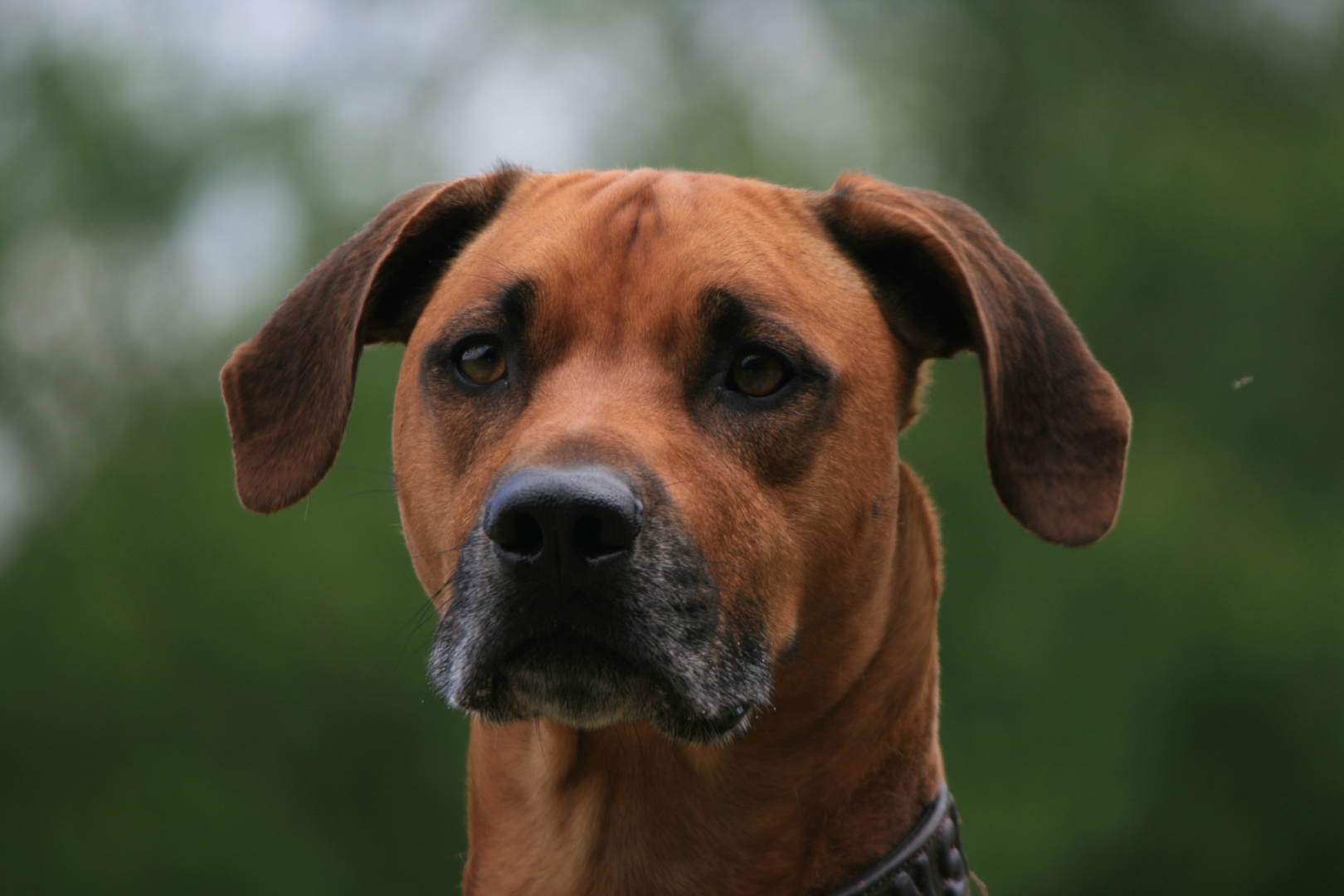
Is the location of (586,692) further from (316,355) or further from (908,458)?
(908,458)

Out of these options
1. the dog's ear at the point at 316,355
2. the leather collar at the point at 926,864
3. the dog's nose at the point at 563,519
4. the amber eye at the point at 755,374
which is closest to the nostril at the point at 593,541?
the dog's nose at the point at 563,519

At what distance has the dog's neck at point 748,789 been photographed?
3.50 meters

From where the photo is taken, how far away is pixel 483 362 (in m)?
3.81

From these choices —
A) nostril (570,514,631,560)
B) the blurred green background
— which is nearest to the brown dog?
nostril (570,514,631,560)

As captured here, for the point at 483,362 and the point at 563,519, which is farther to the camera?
the point at 483,362

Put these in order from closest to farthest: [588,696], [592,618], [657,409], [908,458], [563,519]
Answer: [563,519]
[592,618]
[588,696]
[657,409]
[908,458]

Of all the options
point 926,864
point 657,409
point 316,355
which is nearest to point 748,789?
point 926,864

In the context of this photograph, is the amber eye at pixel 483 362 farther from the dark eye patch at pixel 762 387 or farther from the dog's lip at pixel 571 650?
the dog's lip at pixel 571 650

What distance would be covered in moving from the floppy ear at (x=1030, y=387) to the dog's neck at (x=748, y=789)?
47cm

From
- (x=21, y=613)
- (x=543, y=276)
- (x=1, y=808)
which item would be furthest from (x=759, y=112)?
(x=543, y=276)

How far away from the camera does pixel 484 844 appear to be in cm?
383

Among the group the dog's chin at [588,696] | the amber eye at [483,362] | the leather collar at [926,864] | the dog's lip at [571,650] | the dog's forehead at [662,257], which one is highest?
the dog's forehead at [662,257]

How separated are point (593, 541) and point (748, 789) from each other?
930 mm

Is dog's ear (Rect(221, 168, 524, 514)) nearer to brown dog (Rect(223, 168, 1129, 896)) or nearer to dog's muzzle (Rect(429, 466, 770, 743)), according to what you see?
brown dog (Rect(223, 168, 1129, 896))
